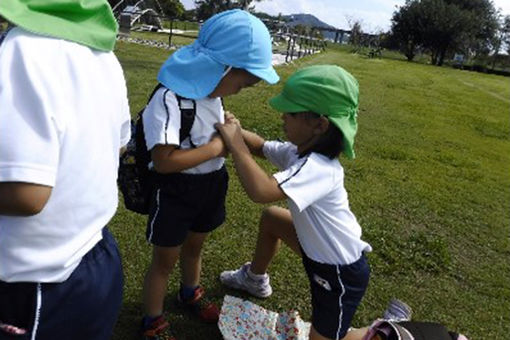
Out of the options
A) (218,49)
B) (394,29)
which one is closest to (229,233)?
(218,49)

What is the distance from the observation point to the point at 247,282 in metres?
2.98

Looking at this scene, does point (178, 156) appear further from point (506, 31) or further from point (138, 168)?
point (506, 31)

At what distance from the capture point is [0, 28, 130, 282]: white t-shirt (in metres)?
0.98

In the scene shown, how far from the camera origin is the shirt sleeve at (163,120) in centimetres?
189

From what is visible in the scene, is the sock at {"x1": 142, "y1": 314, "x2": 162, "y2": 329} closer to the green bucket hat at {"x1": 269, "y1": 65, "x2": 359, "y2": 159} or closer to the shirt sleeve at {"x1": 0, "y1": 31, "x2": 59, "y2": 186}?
the green bucket hat at {"x1": 269, "y1": 65, "x2": 359, "y2": 159}

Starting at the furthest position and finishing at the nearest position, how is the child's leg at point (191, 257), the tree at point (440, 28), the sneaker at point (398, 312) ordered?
the tree at point (440, 28), the sneaker at point (398, 312), the child's leg at point (191, 257)

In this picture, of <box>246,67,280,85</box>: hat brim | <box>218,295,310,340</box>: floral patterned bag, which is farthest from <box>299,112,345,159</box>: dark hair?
<box>218,295,310,340</box>: floral patterned bag

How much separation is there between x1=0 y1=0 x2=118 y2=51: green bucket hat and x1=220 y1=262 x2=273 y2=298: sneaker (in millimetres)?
2019

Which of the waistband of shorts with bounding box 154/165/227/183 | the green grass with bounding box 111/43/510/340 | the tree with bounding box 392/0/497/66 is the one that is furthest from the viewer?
the tree with bounding box 392/0/497/66

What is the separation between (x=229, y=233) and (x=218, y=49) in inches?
79.0

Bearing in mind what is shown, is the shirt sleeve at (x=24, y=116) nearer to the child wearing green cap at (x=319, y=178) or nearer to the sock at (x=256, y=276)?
the child wearing green cap at (x=319, y=178)

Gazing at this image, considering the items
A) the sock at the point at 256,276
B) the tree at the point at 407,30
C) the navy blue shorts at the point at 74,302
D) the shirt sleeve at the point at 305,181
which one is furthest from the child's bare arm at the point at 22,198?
the tree at the point at 407,30

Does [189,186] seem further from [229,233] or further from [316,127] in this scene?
[229,233]

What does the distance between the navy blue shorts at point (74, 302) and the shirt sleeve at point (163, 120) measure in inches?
20.8
